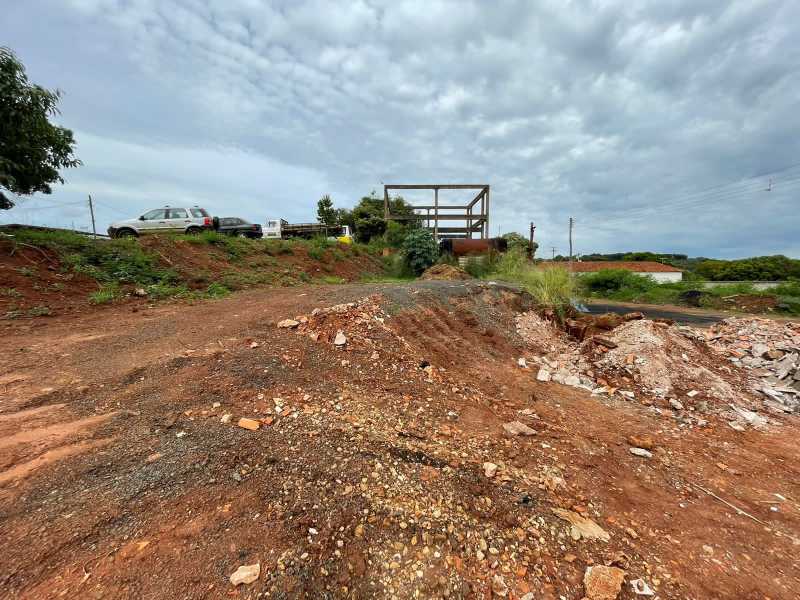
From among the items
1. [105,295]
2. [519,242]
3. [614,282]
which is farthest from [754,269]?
[105,295]

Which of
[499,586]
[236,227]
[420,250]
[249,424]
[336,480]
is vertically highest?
[236,227]

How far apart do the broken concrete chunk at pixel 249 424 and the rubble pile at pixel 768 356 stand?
6.82 m

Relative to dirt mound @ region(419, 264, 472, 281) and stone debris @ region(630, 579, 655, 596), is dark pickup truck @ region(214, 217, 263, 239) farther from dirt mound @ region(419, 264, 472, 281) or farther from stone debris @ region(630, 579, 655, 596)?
stone debris @ region(630, 579, 655, 596)

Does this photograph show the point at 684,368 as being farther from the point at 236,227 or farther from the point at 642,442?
the point at 236,227

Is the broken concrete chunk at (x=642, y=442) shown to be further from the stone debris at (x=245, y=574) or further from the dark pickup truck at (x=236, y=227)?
the dark pickup truck at (x=236, y=227)

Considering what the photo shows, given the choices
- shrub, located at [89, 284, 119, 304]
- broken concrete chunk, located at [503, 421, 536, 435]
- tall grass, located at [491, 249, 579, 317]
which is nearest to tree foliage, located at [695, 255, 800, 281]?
tall grass, located at [491, 249, 579, 317]

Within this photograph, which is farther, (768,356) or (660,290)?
(660,290)

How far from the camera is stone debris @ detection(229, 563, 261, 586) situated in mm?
1426

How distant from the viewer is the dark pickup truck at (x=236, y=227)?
44.2ft

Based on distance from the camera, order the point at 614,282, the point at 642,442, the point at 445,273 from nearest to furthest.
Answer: the point at 642,442 < the point at 445,273 < the point at 614,282

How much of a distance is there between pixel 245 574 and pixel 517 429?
2590mm

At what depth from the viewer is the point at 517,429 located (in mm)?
3195

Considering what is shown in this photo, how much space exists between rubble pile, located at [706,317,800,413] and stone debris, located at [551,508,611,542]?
15.3ft

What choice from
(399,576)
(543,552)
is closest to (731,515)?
(543,552)
